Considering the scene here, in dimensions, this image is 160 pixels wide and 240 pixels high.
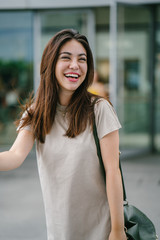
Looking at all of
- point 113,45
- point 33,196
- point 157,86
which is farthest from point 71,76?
point 157,86

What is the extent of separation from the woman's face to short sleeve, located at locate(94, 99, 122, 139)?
18cm

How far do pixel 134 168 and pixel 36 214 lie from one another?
9.27 feet

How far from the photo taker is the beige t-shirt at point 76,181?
163 centimetres

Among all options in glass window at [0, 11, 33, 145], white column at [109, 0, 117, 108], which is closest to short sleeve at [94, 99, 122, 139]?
white column at [109, 0, 117, 108]

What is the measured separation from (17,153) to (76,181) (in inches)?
13.4

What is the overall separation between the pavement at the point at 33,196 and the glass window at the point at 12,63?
2.45 metres

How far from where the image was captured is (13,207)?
4.46 metres

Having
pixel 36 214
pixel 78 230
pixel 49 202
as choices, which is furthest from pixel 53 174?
pixel 36 214

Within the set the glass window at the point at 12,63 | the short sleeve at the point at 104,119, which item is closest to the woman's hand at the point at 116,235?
the short sleeve at the point at 104,119

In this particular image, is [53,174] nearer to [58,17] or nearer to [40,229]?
[40,229]

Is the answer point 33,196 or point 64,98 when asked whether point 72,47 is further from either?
point 33,196

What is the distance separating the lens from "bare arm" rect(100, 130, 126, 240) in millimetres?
1608

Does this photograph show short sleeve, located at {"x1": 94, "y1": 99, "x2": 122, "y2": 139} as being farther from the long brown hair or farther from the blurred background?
the blurred background

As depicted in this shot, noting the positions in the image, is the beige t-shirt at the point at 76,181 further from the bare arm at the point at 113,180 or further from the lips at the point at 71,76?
the lips at the point at 71,76
